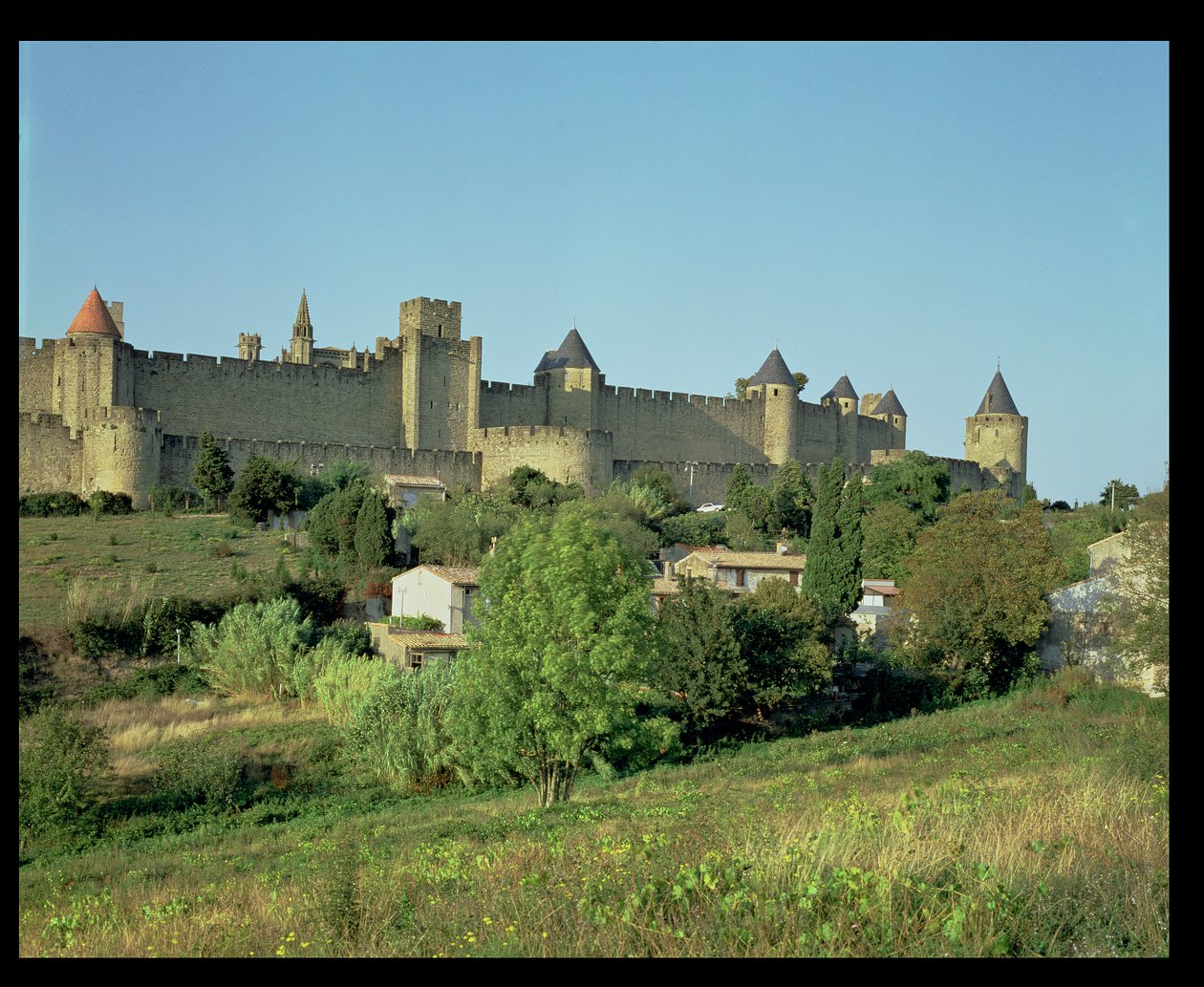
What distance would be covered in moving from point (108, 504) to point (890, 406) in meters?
32.8

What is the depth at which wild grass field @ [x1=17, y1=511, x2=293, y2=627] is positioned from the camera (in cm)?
2302

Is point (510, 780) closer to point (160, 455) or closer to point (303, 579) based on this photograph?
point (303, 579)

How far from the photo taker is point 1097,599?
77.5 ft

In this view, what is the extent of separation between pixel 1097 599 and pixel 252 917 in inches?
824

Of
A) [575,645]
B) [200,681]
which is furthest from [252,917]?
[200,681]

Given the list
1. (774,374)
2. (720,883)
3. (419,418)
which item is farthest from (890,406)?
(720,883)

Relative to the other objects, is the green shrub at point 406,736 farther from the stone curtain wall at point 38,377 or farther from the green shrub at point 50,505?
the stone curtain wall at point 38,377

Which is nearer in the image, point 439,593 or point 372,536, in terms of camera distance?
point 439,593

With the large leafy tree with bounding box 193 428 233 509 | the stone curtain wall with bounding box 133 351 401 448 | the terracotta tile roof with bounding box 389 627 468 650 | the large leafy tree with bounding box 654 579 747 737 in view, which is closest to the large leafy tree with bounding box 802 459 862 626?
the large leafy tree with bounding box 654 579 747 737

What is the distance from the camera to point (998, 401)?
50281 millimetres

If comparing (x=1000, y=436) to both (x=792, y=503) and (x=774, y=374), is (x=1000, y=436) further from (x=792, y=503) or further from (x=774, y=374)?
(x=792, y=503)

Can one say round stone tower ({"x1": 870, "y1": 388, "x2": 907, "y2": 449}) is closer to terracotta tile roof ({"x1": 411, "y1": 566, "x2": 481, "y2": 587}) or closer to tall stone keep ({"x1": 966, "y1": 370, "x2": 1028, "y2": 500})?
tall stone keep ({"x1": 966, "y1": 370, "x2": 1028, "y2": 500})

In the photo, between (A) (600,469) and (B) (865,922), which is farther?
(A) (600,469)

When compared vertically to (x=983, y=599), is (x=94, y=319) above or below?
above
